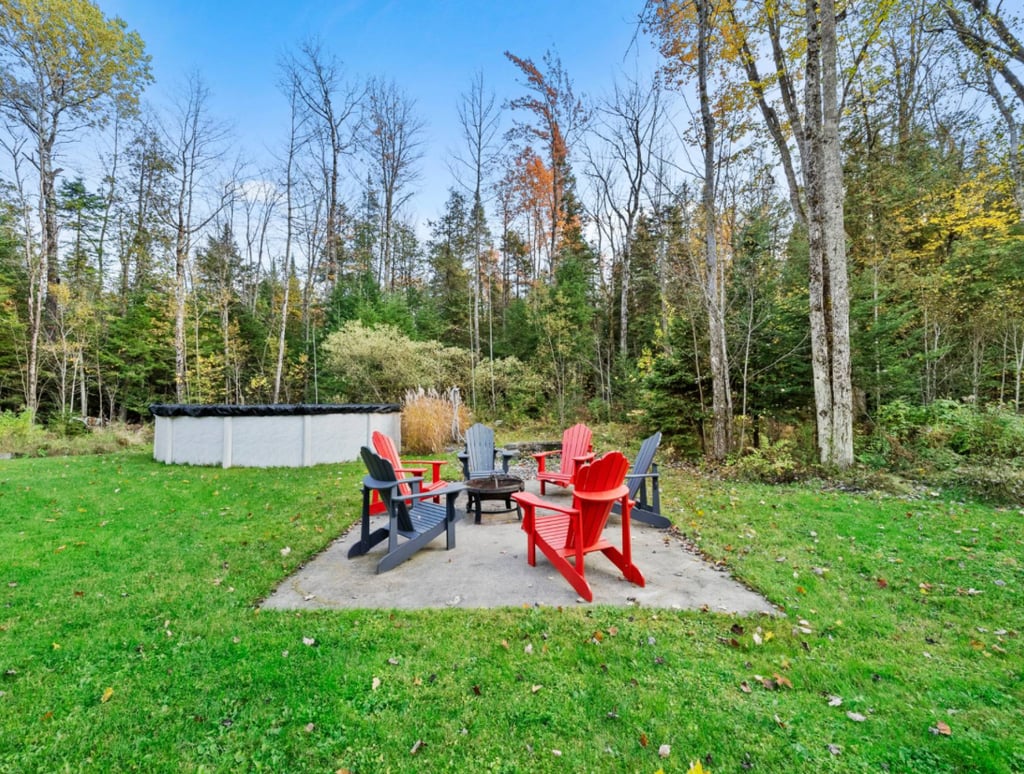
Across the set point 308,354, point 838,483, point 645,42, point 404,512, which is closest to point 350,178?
point 308,354

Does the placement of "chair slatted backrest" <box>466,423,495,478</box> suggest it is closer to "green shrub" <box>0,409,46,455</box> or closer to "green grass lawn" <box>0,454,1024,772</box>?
"green grass lawn" <box>0,454,1024,772</box>

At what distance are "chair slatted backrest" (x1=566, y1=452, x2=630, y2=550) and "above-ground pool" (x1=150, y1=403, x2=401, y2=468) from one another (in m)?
6.05

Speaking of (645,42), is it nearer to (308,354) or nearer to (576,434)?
(576,434)

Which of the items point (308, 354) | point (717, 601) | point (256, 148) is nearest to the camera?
point (717, 601)

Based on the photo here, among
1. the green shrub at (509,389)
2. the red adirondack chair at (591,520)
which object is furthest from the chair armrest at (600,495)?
the green shrub at (509,389)

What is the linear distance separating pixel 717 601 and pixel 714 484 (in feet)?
11.2

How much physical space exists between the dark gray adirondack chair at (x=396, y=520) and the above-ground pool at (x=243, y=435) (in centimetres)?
449

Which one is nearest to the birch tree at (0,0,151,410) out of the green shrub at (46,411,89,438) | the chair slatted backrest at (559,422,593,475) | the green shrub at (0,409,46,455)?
the green shrub at (46,411,89,438)

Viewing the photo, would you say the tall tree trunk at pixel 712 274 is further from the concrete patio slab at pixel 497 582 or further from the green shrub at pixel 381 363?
the green shrub at pixel 381 363

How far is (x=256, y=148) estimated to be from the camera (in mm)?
13023

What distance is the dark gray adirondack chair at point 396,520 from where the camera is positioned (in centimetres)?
319

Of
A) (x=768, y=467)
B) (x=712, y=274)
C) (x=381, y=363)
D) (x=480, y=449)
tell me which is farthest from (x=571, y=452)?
(x=381, y=363)

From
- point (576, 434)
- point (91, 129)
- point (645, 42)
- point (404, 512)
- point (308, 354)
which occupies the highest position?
point (91, 129)

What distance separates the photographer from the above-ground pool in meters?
7.18
